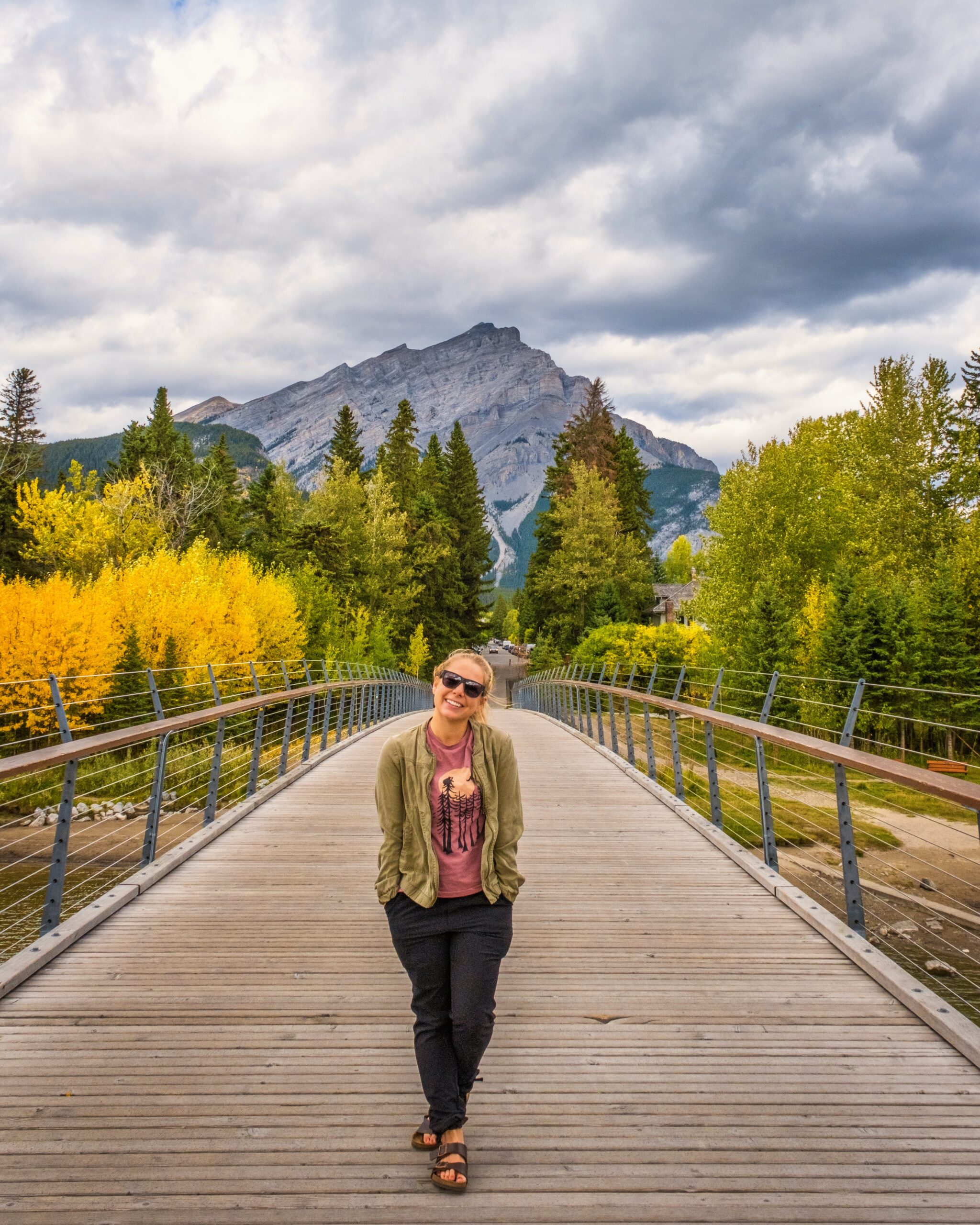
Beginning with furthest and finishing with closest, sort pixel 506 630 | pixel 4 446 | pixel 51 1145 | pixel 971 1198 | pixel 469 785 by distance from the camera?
pixel 506 630
pixel 4 446
pixel 469 785
pixel 51 1145
pixel 971 1198

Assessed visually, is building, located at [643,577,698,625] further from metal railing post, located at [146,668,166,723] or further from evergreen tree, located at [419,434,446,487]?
metal railing post, located at [146,668,166,723]

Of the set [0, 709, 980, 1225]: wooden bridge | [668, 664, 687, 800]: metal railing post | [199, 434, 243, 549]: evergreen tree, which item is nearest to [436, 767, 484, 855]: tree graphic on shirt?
[0, 709, 980, 1225]: wooden bridge

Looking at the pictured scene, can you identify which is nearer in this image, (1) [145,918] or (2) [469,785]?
(2) [469,785]

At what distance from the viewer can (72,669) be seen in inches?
1017

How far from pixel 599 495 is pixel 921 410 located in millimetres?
20094

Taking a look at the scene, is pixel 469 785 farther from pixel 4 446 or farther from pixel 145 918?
pixel 4 446

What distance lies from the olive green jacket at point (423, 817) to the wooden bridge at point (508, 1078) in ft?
2.60

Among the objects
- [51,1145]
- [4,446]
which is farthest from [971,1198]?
[4,446]

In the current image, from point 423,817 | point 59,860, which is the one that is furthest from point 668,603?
point 423,817

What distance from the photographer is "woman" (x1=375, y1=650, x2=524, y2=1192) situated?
2.68m

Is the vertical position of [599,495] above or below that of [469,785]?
above

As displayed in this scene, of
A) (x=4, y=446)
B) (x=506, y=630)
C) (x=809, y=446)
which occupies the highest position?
(x=4, y=446)

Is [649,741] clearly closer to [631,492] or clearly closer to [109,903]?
[109,903]

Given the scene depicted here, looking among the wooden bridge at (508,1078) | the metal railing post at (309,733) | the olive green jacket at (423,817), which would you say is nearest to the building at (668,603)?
the metal railing post at (309,733)
